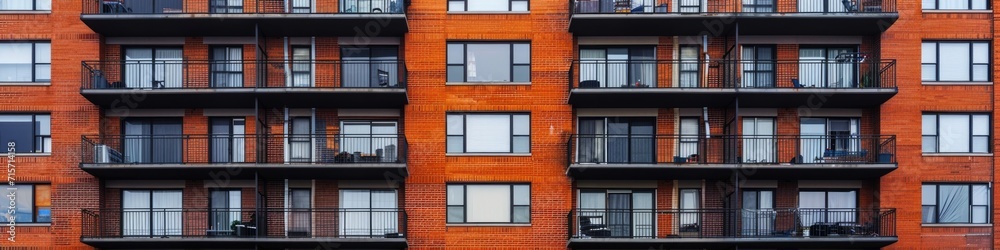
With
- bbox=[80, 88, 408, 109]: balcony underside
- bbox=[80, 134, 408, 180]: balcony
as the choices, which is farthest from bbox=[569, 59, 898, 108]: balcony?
bbox=[80, 134, 408, 180]: balcony

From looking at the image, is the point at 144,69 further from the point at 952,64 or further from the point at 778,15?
the point at 952,64

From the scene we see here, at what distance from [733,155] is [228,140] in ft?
44.5

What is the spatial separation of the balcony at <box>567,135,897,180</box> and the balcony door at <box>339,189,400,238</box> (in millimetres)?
4970

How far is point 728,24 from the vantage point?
32156 mm

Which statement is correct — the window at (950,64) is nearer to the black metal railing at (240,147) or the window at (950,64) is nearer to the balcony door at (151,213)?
the black metal railing at (240,147)

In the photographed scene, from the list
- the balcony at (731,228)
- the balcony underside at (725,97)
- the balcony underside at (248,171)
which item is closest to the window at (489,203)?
the balcony at (731,228)

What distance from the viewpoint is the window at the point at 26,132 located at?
32.8 m

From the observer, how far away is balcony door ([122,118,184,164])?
108ft

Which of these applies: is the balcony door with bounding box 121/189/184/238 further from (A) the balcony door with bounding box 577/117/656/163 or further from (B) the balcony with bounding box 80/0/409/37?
(A) the balcony door with bounding box 577/117/656/163

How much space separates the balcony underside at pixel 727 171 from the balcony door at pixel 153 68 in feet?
36.3

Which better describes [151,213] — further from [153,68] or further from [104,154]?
[153,68]

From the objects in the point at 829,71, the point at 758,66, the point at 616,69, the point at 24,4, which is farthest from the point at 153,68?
the point at 829,71

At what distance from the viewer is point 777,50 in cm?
3341

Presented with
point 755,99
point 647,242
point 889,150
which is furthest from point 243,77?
point 889,150
